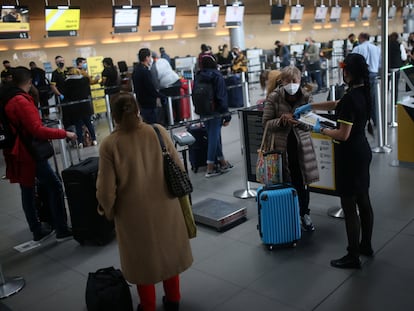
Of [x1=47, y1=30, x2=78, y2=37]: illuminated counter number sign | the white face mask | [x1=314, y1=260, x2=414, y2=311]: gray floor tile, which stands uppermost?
[x1=47, y1=30, x2=78, y2=37]: illuminated counter number sign

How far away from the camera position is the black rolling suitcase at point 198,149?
616 cm

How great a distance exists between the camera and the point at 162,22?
1188 centimetres

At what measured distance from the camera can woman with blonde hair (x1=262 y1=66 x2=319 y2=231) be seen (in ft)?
11.5

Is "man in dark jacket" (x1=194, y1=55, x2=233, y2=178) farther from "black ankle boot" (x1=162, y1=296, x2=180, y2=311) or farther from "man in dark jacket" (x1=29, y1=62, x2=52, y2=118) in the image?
"man in dark jacket" (x1=29, y1=62, x2=52, y2=118)

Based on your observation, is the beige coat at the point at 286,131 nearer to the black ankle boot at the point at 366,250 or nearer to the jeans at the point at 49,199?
the black ankle boot at the point at 366,250

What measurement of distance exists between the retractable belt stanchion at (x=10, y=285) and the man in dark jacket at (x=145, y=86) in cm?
375

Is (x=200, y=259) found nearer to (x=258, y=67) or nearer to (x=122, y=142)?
(x=122, y=142)

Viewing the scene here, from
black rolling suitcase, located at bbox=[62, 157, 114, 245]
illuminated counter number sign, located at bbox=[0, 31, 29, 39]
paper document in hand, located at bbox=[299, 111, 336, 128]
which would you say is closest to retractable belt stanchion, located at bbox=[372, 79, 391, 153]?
paper document in hand, located at bbox=[299, 111, 336, 128]

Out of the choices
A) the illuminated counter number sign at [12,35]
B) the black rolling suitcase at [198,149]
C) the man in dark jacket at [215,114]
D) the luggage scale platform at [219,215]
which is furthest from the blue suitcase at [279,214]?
the illuminated counter number sign at [12,35]

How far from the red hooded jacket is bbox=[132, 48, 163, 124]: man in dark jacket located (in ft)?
9.35

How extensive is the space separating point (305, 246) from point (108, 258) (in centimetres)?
170

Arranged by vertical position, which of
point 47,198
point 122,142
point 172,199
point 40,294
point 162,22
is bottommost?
point 40,294

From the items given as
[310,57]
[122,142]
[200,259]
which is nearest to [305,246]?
[200,259]

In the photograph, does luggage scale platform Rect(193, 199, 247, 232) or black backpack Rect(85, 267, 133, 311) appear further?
luggage scale platform Rect(193, 199, 247, 232)
